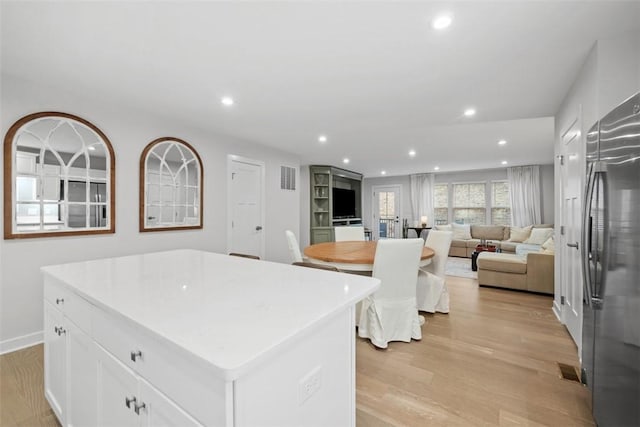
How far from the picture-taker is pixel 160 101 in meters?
2.80

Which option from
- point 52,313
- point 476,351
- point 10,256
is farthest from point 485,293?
point 10,256

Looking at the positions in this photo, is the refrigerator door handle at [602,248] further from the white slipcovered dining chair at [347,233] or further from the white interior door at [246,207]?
the white interior door at [246,207]

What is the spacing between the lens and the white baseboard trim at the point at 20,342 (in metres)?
2.30

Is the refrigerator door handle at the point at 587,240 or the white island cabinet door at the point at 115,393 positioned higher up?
the refrigerator door handle at the point at 587,240

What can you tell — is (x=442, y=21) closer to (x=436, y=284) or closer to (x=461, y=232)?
(x=436, y=284)

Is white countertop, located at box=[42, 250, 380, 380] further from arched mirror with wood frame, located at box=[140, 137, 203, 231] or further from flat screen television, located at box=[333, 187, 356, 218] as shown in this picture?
flat screen television, located at box=[333, 187, 356, 218]

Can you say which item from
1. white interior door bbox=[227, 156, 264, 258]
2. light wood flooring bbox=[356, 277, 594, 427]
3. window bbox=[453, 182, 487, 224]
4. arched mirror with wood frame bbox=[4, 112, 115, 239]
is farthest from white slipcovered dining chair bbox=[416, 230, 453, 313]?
window bbox=[453, 182, 487, 224]

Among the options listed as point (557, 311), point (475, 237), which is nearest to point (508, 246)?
point (475, 237)

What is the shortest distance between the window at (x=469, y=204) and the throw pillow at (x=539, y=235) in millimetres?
1894

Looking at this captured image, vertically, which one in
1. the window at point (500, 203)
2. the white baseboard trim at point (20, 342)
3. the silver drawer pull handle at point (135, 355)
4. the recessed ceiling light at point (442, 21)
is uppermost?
the recessed ceiling light at point (442, 21)

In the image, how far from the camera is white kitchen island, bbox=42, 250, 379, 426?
0.67m

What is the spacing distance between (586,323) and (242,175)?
4114 millimetres

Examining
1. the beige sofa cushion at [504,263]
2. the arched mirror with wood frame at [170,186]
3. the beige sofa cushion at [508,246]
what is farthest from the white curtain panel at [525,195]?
the arched mirror with wood frame at [170,186]

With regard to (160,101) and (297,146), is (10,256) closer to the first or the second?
(160,101)
